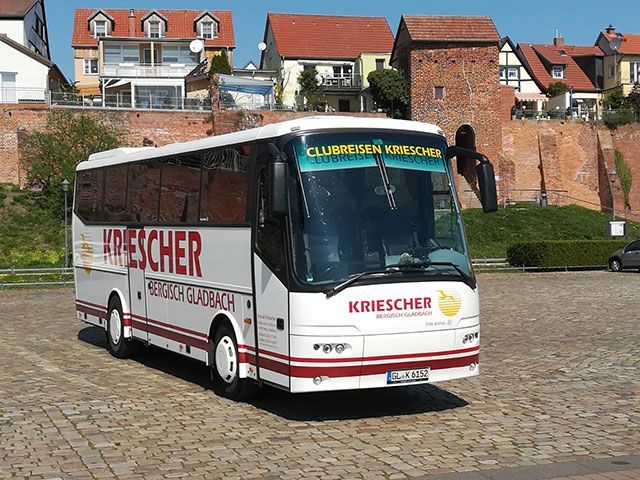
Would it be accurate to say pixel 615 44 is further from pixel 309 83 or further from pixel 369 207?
pixel 369 207

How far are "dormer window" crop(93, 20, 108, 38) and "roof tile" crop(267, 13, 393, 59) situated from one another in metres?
14.4

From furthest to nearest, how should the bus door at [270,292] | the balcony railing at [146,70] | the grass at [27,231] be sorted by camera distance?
the balcony railing at [146,70] → the grass at [27,231] → the bus door at [270,292]

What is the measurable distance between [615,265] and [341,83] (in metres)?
40.1

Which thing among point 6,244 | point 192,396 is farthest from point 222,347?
point 6,244

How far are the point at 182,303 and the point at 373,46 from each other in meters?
70.5

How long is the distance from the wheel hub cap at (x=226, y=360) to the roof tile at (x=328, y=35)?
224 ft

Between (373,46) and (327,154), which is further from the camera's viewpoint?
(373,46)

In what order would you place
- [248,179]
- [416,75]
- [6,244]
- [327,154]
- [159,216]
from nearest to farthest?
[327,154] < [248,179] < [159,216] < [6,244] < [416,75]

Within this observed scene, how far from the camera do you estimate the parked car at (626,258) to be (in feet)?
123

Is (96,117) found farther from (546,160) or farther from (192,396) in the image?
(192,396)

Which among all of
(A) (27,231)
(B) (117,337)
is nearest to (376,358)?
(B) (117,337)

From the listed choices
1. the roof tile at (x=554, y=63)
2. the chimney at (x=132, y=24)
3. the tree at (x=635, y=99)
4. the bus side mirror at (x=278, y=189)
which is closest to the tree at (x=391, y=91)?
the tree at (x=635, y=99)

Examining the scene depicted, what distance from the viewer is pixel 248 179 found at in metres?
10.9

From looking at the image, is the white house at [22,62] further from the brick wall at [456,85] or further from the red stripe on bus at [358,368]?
the red stripe on bus at [358,368]
